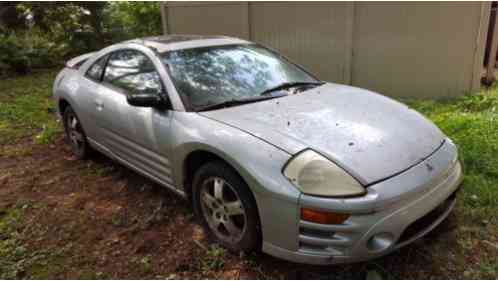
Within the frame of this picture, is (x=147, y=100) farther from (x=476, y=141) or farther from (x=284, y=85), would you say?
(x=476, y=141)

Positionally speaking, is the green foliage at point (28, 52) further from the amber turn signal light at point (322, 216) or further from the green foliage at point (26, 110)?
the amber turn signal light at point (322, 216)

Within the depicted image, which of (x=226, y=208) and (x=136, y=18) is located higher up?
(x=136, y=18)

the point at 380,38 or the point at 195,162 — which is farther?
the point at 380,38

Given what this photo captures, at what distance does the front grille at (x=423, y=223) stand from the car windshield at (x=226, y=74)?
1.37 meters

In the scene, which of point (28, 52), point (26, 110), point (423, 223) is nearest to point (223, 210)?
point (423, 223)

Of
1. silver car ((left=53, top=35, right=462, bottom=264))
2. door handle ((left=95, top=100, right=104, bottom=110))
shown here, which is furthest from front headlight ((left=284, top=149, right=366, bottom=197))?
door handle ((left=95, top=100, right=104, bottom=110))

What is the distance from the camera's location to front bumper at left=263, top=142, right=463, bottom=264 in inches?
77.6

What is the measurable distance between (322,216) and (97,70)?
9.44ft

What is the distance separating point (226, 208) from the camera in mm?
2459

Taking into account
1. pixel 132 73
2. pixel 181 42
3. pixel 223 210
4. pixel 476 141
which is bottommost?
pixel 476 141

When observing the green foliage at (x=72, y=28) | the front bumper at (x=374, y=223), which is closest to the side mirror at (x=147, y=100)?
the front bumper at (x=374, y=223)

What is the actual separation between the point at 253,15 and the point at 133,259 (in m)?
5.93

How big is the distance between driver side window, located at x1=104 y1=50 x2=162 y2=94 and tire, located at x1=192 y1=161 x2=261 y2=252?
0.83 metres

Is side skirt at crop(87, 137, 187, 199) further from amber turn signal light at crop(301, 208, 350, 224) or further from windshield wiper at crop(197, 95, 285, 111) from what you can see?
amber turn signal light at crop(301, 208, 350, 224)
